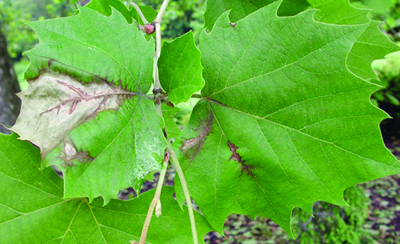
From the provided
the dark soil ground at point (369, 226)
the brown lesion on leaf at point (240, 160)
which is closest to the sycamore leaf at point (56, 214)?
the brown lesion on leaf at point (240, 160)

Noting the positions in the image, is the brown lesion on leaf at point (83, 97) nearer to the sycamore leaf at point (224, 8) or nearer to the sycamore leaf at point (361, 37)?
the sycamore leaf at point (224, 8)

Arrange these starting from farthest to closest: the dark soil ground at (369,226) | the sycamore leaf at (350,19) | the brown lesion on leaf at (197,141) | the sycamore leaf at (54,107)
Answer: the dark soil ground at (369,226) → the sycamore leaf at (350,19) → the brown lesion on leaf at (197,141) → the sycamore leaf at (54,107)

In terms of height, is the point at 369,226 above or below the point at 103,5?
below

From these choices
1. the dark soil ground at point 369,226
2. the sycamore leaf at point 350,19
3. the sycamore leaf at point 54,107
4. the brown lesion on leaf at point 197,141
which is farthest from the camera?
the dark soil ground at point 369,226

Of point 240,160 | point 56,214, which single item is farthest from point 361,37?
point 56,214

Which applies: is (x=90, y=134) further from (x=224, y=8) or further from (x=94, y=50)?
(x=224, y=8)

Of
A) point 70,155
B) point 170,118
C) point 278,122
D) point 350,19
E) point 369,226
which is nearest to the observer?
point 70,155
